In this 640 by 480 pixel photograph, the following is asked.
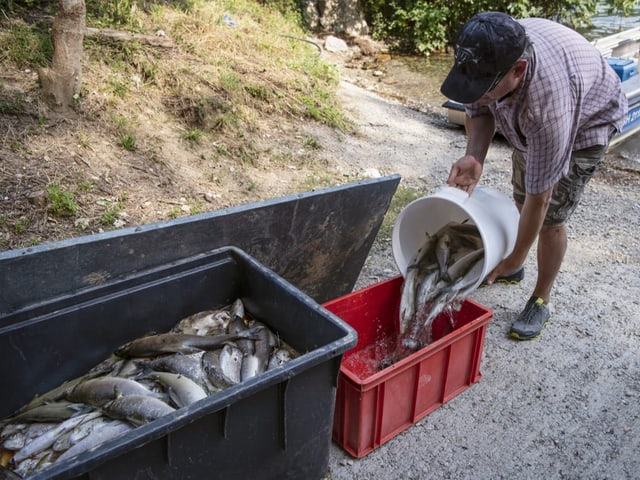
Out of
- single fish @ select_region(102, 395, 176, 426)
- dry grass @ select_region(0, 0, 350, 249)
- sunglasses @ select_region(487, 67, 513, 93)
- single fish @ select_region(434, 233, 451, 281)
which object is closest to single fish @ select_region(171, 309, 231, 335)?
single fish @ select_region(102, 395, 176, 426)

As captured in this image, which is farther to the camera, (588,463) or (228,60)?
(228,60)

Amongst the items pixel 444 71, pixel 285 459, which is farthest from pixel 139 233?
pixel 444 71

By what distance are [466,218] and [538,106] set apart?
0.78 m

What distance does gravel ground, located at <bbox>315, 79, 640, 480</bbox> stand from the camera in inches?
102

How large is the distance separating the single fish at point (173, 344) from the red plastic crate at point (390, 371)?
54cm

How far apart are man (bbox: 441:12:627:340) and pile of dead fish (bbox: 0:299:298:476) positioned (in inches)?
54.1

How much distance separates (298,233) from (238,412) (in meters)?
1.26

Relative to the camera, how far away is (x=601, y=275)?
13.5 feet

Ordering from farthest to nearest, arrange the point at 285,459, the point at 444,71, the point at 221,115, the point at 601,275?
1. the point at 444,71
2. the point at 221,115
3. the point at 601,275
4. the point at 285,459

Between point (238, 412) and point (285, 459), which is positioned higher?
point (238, 412)

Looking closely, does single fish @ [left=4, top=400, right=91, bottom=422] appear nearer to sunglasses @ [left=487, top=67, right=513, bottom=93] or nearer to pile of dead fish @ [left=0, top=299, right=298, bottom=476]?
pile of dead fish @ [left=0, top=299, right=298, bottom=476]

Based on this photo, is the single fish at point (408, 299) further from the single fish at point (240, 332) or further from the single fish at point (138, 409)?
the single fish at point (138, 409)

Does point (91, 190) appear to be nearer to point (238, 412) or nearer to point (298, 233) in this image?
point (298, 233)

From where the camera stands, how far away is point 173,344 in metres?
2.38
